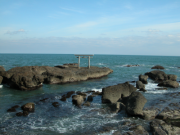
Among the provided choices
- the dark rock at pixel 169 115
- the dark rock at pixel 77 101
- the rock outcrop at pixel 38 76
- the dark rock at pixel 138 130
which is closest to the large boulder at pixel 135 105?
the dark rock at pixel 169 115

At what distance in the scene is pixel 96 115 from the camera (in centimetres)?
1411

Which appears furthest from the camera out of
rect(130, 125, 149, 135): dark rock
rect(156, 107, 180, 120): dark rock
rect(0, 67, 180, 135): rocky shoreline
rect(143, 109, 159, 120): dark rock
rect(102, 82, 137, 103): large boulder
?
rect(102, 82, 137, 103): large boulder

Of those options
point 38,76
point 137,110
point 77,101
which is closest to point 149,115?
point 137,110

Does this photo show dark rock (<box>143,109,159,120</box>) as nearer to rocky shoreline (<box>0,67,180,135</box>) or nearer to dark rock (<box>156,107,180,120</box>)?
rocky shoreline (<box>0,67,180,135</box>)

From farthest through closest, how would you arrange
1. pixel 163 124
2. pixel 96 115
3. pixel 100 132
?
pixel 96 115 < pixel 163 124 < pixel 100 132

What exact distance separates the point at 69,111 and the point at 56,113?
128cm

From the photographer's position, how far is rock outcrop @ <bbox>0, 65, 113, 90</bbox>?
23.1m

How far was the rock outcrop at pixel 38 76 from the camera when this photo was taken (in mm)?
23062

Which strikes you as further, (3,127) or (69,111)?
(69,111)

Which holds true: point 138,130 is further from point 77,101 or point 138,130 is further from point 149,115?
point 77,101

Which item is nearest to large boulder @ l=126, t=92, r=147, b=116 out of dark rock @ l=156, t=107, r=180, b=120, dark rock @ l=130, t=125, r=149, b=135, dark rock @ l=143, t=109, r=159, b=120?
dark rock @ l=143, t=109, r=159, b=120

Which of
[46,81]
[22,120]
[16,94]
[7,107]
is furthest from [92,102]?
[46,81]

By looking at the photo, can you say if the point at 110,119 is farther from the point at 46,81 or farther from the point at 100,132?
the point at 46,81

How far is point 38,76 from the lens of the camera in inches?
945
